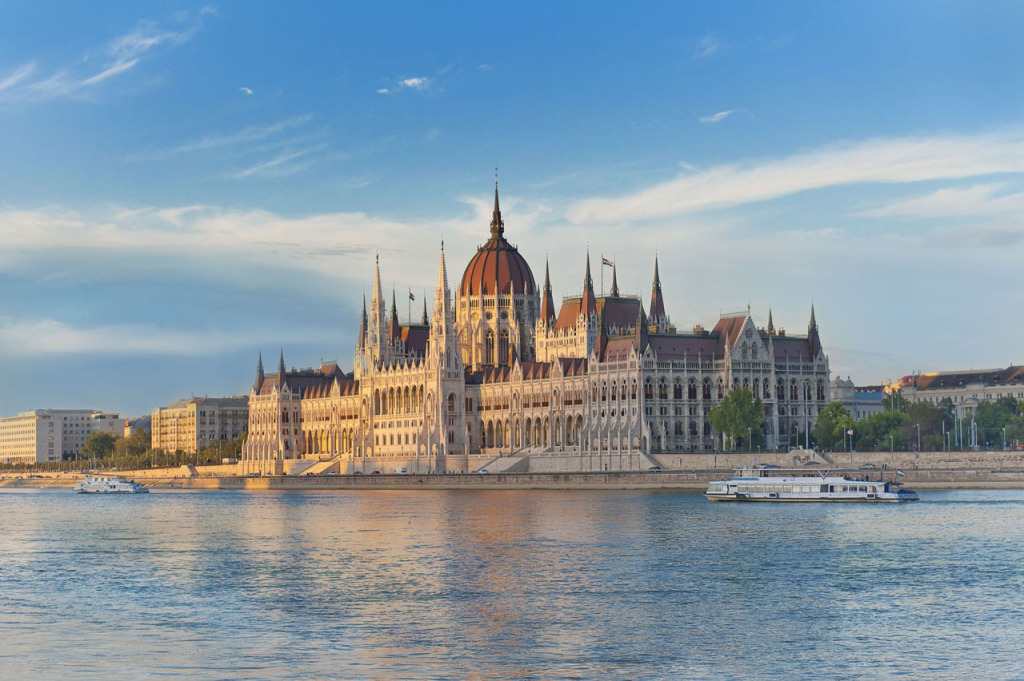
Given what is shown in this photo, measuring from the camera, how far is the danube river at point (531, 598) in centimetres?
4081

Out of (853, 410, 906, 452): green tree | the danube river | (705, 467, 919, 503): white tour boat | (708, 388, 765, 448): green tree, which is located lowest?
the danube river

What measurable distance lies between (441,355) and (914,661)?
495 ft

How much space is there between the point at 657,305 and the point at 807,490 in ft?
253

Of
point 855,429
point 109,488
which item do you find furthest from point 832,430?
point 109,488

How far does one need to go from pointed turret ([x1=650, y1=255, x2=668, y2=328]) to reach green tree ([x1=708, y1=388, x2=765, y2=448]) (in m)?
34.3

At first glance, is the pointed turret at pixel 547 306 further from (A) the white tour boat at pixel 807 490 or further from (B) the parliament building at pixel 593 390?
(A) the white tour boat at pixel 807 490

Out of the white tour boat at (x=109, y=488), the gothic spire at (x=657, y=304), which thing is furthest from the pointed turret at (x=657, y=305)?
the white tour boat at (x=109, y=488)

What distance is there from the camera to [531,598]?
54.2m

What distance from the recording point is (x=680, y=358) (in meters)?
163

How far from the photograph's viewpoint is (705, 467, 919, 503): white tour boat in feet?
366

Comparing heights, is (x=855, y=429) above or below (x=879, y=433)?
above

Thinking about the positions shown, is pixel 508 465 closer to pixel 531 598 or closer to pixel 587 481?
pixel 587 481

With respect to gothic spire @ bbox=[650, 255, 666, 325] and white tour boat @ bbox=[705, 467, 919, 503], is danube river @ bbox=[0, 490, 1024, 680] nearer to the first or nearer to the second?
white tour boat @ bbox=[705, 467, 919, 503]

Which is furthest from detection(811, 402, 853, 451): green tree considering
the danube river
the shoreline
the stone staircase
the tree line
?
the danube river
